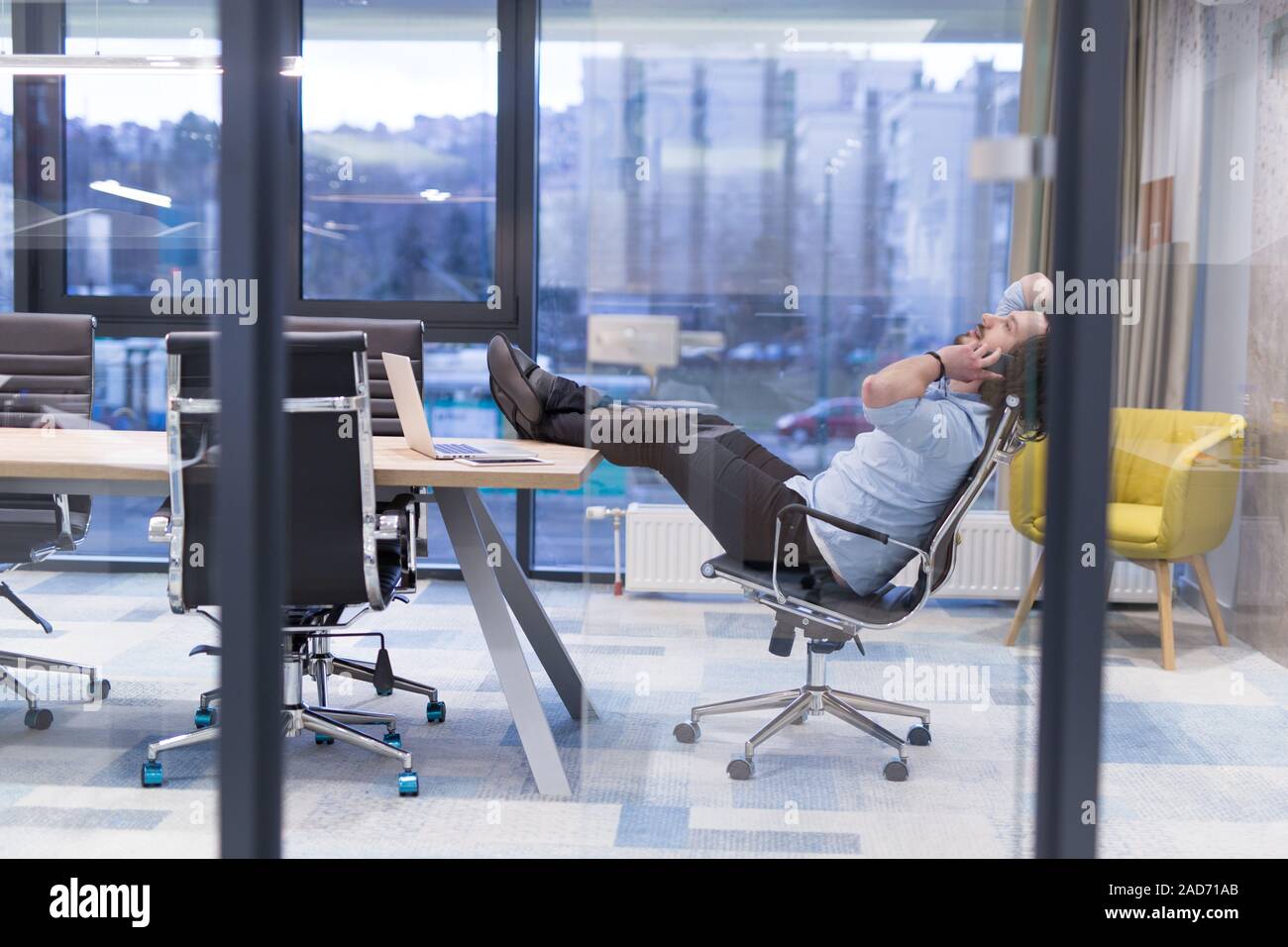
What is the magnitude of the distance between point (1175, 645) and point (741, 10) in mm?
1601

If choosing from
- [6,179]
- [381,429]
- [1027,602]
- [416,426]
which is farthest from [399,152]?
[1027,602]

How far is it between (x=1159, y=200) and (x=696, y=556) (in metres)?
1.28

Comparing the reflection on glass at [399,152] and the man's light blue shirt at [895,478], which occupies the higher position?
the reflection on glass at [399,152]

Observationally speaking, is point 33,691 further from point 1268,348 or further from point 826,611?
point 1268,348

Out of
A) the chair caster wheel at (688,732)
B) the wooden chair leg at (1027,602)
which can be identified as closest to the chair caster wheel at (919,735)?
the chair caster wheel at (688,732)

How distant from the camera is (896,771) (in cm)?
273

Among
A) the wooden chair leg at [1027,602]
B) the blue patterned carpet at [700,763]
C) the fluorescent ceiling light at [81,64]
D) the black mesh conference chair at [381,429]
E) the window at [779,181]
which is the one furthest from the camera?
the fluorescent ceiling light at [81,64]

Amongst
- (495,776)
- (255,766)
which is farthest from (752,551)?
(255,766)

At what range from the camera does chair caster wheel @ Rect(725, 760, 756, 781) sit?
264 centimetres

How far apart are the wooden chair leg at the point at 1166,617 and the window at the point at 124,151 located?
2271 millimetres

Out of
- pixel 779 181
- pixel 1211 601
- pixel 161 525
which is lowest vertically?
pixel 1211 601

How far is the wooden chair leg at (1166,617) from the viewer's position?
8.03ft

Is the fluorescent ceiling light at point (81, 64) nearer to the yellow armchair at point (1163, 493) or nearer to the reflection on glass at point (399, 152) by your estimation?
the reflection on glass at point (399, 152)

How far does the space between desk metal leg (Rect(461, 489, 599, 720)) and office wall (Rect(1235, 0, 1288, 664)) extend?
1.68 m
